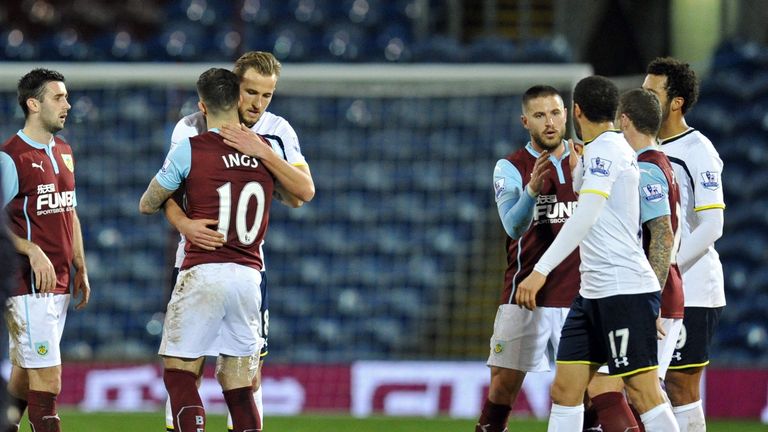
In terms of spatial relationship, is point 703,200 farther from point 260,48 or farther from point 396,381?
point 260,48

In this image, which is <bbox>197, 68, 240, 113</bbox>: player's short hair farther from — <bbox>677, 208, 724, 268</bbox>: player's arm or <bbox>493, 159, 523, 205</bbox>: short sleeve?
<bbox>677, 208, 724, 268</bbox>: player's arm

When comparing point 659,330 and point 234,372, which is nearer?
point 234,372

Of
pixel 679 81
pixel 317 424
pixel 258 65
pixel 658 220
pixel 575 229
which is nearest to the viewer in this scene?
pixel 575 229

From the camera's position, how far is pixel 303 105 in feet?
36.1

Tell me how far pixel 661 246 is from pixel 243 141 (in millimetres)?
1740

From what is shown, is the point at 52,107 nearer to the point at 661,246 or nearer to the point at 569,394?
the point at 569,394

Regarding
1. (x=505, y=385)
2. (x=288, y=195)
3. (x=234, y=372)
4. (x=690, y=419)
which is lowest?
(x=690, y=419)

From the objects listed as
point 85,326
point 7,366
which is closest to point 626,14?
point 85,326

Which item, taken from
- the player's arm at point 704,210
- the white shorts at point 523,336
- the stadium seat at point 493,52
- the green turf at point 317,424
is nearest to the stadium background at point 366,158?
the stadium seat at point 493,52

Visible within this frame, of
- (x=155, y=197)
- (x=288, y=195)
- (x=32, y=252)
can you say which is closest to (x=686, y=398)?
(x=288, y=195)

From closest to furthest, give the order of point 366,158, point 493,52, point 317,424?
point 317,424 → point 366,158 → point 493,52

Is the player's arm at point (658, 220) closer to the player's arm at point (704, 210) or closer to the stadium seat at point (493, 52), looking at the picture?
the player's arm at point (704, 210)

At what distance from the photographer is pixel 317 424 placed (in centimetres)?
836

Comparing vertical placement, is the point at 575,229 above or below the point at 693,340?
above
